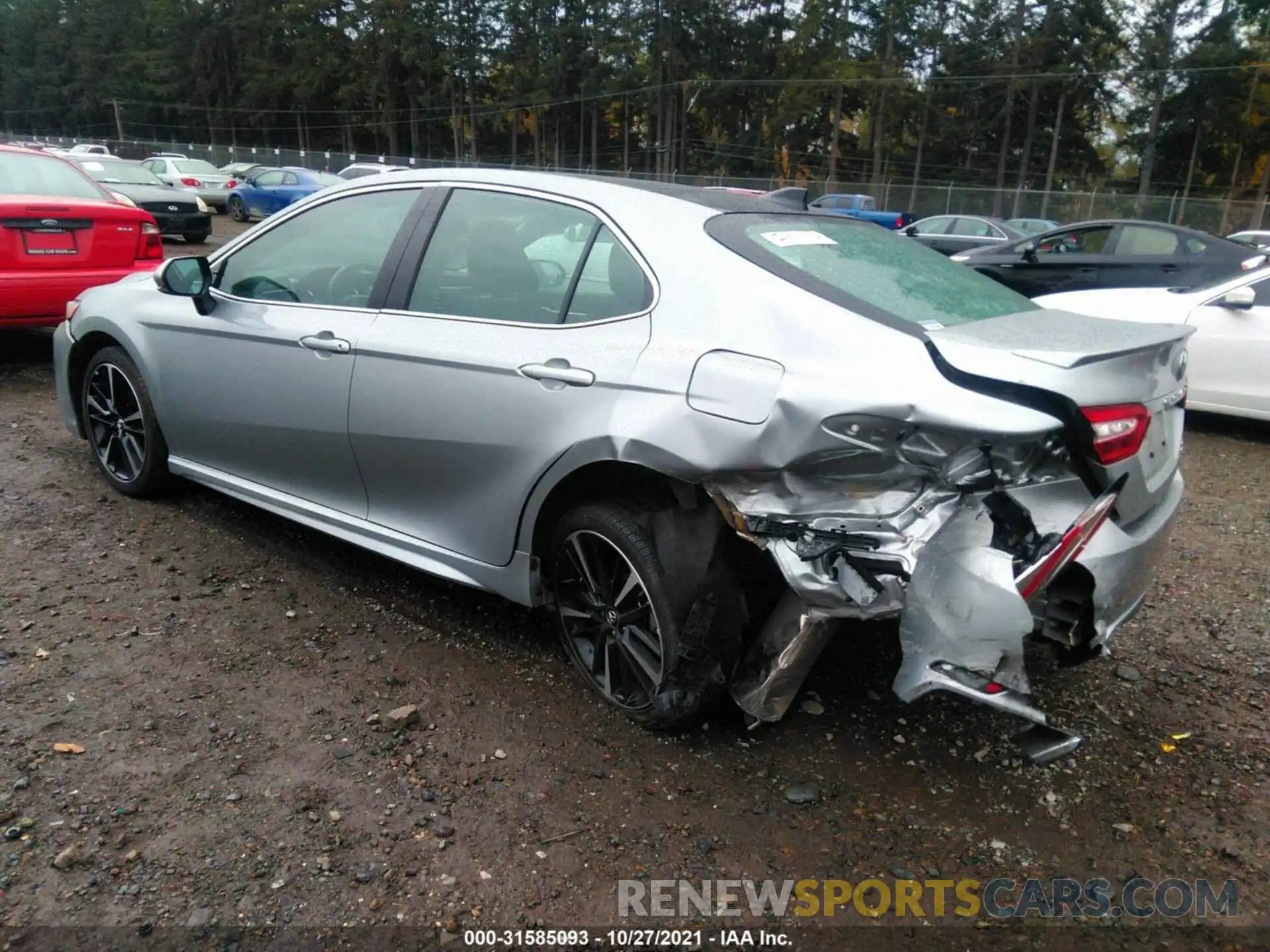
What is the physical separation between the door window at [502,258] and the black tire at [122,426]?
5.87 feet

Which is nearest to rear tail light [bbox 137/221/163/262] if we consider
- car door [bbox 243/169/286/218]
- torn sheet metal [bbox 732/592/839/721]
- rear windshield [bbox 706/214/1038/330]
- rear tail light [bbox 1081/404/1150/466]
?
rear windshield [bbox 706/214/1038/330]

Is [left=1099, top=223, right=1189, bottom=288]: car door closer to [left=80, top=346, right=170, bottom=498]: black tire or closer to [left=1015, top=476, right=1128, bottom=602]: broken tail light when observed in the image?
[left=1015, top=476, right=1128, bottom=602]: broken tail light

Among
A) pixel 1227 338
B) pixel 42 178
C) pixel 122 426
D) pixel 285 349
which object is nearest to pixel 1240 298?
pixel 1227 338

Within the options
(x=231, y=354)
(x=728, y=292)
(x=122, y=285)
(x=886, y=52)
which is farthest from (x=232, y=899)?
(x=886, y=52)

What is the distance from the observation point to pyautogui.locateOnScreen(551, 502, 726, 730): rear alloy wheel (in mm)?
2670

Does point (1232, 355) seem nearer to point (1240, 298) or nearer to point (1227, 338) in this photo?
point (1227, 338)

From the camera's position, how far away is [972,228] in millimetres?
18688

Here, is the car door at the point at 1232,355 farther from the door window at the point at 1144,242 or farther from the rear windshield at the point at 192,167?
the rear windshield at the point at 192,167

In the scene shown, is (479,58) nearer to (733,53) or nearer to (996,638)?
(733,53)

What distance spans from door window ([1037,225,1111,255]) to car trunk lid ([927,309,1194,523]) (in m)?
8.81

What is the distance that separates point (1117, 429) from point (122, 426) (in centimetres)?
423

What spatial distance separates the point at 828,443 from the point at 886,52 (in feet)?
184

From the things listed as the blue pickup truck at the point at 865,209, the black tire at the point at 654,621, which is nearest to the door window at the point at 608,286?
the black tire at the point at 654,621

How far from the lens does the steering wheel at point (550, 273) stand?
2.99 metres
